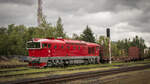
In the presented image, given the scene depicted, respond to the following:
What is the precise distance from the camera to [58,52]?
2478 cm

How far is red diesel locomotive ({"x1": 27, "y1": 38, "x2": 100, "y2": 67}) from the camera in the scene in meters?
22.5

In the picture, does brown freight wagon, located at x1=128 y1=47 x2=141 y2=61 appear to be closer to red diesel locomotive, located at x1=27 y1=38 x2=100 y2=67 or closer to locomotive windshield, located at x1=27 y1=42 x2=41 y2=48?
red diesel locomotive, located at x1=27 y1=38 x2=100 y2=67

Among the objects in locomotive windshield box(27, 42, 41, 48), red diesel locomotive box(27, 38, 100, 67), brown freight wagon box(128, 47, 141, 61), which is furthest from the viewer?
brown freight wagon box(128, 47, 141, 61)

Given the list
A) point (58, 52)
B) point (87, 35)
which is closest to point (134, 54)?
point (87, 35)

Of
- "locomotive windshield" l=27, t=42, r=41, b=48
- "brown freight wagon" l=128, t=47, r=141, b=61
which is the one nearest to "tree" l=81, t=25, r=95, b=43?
"brown freight wagon" l=128, t=47, r=141, b=61

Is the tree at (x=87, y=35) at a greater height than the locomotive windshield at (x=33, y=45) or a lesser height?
greater

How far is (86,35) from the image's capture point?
183 ft

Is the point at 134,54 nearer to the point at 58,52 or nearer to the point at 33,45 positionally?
the point at 58,52

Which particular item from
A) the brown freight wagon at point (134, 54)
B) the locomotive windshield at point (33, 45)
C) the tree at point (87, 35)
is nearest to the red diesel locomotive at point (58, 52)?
the locomotive windshield at point (33, 45)

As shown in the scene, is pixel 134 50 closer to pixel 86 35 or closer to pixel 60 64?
pixel 86 35

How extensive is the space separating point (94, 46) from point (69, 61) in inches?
297

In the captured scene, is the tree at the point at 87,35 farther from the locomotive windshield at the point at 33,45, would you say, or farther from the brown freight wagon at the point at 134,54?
the locomotive windshield at the point at 33,45

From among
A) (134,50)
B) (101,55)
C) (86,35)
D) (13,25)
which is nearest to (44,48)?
(101,55)

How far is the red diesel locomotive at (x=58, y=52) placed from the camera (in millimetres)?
22500
